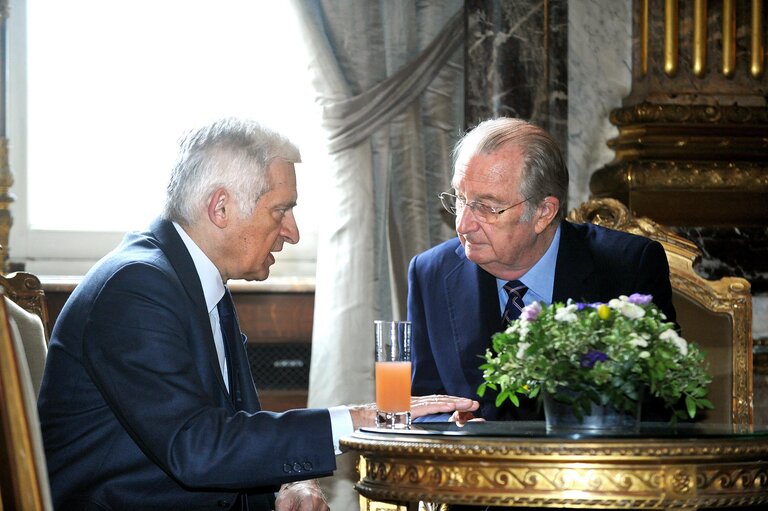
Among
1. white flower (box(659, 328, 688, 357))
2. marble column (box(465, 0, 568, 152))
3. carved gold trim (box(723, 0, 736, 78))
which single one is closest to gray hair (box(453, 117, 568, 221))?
white flower (box(659, 328, 688, 357))

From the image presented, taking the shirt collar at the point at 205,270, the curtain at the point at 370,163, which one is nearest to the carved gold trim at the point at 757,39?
the curtain at the point at 370,163

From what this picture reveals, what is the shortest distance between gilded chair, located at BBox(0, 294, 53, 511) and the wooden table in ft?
2.20

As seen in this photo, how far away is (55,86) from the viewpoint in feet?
16.1

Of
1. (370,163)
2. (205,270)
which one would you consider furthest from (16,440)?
(370,163)

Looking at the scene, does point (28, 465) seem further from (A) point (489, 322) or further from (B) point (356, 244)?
(B) point (356, 244)

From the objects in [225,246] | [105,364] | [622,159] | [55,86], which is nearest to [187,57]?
[55,86]

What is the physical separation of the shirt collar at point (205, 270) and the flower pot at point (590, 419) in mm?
793

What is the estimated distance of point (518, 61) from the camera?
441cm

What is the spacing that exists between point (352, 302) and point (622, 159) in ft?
4.09

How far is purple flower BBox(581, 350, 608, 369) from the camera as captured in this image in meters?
2.04

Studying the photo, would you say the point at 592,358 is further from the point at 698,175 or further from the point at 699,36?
the point at 699,36

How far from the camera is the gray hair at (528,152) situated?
2973mm

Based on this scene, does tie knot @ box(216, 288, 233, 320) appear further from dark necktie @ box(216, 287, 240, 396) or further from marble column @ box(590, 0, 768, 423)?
marble column @ box(590, 0, 768, 423)

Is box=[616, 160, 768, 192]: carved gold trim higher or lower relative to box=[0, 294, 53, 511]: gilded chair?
higher
